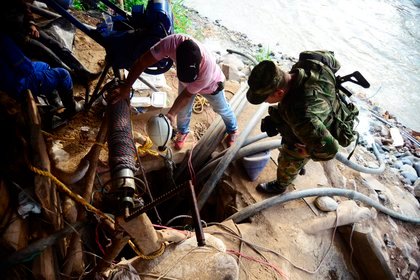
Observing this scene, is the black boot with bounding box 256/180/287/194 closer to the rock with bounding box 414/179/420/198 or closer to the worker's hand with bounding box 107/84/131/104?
the worker's hand with bounding box 107/84/131/104

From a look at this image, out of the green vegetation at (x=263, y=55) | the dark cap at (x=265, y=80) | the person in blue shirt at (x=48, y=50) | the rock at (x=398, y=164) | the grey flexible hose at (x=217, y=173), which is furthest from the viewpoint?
the green vegetation at (x=263, y=55)

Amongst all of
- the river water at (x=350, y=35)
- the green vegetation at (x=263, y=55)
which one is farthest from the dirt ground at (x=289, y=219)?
the river water at (x=350, y=35)

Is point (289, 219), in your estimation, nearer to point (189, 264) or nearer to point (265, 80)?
point (189, 264)

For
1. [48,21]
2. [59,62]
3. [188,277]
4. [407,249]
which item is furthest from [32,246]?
[407,249]

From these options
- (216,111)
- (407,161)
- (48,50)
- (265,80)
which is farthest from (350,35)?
(48,50)

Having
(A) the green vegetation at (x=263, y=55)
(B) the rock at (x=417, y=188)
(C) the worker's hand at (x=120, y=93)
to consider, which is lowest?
(B) the rock at (x=417, y=188)

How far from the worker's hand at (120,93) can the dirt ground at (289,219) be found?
0.64m

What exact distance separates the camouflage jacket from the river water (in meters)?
6.01

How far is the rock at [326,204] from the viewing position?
12.0 ft

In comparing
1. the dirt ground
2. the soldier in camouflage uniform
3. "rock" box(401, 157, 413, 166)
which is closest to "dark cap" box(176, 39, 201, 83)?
the soldier in camouflage uniform

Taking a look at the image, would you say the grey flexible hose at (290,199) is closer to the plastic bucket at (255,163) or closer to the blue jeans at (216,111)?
the plastic bucket at (255,163)

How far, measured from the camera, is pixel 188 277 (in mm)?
2236

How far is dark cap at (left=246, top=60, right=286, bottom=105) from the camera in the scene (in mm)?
2465

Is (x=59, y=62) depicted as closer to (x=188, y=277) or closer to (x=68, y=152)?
(x=68, y=152)
